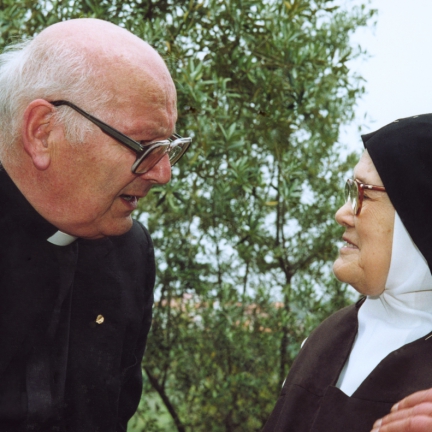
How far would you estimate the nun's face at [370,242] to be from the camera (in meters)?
2.60

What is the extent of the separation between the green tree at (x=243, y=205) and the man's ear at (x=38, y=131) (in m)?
1.47

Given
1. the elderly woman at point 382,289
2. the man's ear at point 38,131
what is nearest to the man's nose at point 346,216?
the elderly woman at point 382,289

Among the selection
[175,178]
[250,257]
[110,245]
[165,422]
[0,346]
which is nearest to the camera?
[0,346]

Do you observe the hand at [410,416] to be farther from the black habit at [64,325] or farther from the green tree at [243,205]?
the green tree at [243,205]

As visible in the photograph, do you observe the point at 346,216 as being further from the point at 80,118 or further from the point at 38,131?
the point at 38,131

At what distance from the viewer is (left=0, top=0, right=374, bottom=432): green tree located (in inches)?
160

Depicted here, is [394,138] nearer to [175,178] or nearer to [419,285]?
→ [419,285]

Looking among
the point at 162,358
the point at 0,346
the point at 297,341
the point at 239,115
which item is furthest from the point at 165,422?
the point at 0,346

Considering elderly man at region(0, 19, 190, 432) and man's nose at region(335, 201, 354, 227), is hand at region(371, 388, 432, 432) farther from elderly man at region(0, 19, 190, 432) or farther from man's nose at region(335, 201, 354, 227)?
elderly man at region(0, 19, 190, 432)

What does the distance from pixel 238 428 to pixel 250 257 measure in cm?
107

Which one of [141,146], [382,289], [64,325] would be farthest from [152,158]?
[382,289]

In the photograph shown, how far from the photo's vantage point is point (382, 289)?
264cm

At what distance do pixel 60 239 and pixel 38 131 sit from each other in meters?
0.44

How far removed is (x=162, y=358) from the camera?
14.7 feet
